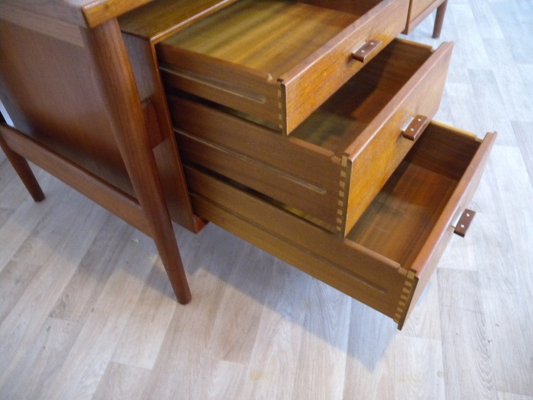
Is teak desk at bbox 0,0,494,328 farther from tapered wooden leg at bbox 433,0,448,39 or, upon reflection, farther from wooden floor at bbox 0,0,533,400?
tapered wooden leg at bbox 433,0,448,39

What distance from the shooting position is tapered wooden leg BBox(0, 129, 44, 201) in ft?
3.60

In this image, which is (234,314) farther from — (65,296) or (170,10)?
(170,10)

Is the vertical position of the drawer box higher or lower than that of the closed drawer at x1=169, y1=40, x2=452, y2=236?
lower

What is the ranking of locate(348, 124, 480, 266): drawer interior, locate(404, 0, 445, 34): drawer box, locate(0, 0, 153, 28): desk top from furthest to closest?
1. locate(404, 0, 445, 34): drawer box
2. locate(348, 124, 480, 266): drawer interior
3. locate(0, 0, 153, 28): desk top

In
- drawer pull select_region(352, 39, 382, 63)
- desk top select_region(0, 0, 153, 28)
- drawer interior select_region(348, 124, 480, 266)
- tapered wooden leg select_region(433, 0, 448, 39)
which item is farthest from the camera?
tapered wooden leg select_region(433, 0, 448, 39)

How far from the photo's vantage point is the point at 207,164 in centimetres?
79

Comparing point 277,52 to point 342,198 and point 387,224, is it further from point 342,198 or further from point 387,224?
point 387,224

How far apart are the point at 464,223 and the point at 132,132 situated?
1.88 ft

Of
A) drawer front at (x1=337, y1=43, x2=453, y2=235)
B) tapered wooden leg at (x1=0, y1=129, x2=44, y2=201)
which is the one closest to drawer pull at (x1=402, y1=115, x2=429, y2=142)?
drawer front at (x1=337, y1=43, x2=453, y2=235)

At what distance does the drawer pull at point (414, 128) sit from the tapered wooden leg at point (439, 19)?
1132mm

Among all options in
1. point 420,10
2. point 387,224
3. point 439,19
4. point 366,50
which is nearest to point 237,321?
point 387,224

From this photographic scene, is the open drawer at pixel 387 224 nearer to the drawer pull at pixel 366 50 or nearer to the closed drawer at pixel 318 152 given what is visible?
the closed drawer at pixel 318 152

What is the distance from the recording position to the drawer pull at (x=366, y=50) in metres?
0.71

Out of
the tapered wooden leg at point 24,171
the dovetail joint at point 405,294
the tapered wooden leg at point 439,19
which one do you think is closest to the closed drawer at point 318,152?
the dovetail joint at point 405,294
